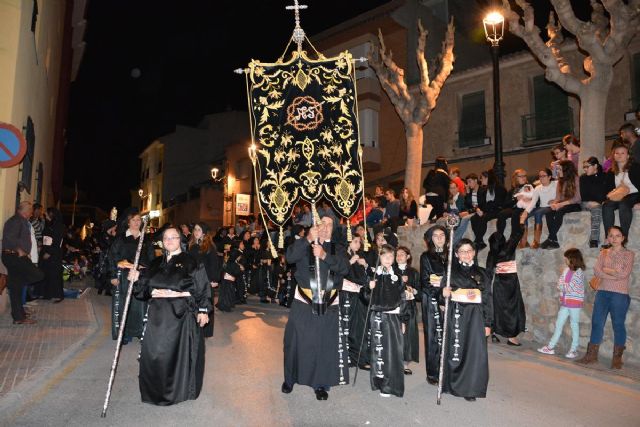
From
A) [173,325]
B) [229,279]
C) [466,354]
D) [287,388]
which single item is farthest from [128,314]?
[466,354]

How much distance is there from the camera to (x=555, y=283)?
9.09 meters

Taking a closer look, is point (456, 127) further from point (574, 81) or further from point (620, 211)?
point (620, 211)

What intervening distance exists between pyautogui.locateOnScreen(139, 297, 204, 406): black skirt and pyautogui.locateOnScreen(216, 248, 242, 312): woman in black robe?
750 centimetres

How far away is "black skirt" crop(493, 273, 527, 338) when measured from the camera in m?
9.06

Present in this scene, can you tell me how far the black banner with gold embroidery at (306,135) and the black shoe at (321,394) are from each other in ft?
7.62

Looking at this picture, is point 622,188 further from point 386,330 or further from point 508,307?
point 386,330

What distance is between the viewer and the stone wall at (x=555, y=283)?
769 centimetres

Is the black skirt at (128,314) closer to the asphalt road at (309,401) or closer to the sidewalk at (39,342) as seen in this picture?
the sidewalk at (39,342)

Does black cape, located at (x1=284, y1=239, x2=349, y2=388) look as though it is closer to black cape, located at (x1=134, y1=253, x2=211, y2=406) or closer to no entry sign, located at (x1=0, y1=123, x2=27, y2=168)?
black cape, located at (x1=134, y1=253, x2=211, y2=406)

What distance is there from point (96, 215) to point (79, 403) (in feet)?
202

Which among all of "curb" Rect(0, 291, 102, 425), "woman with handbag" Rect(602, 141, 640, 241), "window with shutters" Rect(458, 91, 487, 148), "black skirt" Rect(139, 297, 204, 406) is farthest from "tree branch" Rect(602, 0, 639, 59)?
"curb" Rect(0, 291, 102, 425)

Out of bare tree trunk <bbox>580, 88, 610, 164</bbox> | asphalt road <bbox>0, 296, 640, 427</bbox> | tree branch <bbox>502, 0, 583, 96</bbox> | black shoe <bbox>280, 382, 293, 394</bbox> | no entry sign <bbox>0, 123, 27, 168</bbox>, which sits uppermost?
tree branch <bbox>502, 0, 583, 96</bbox>

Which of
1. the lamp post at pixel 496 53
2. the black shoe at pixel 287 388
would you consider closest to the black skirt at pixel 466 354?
the black shoe at pixel 287 388

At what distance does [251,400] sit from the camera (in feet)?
18.2
